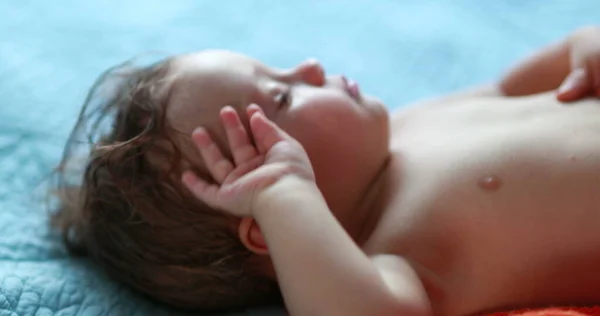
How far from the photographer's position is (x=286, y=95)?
1.00 meters

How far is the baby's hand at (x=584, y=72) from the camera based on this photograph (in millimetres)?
1073

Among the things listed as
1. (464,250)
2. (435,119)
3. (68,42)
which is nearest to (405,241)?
(464,250)

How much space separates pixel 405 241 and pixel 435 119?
0.31 meters

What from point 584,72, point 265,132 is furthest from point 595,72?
point 265,132

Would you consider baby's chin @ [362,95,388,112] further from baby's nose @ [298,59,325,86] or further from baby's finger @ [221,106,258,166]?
baby's finger @ [221,106,258,166]

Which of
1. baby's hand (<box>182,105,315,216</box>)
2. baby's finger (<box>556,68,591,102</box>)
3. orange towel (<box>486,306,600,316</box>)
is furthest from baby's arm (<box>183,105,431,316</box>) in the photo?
baby's finger (<box>556,68,591,102</box>)

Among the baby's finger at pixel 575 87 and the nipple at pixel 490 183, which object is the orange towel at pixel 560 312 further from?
the baby's finger at pixel 575 87

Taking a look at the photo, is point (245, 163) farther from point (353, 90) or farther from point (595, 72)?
point (595, 72)

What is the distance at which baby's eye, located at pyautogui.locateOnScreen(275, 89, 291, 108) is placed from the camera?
99 cm

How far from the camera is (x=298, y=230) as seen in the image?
32.3 inches

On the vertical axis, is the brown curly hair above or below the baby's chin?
below

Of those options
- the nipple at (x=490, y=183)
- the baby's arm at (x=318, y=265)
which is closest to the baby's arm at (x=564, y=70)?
the nipple at (x=490, y=183)

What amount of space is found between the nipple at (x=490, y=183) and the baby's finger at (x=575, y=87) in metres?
0.21

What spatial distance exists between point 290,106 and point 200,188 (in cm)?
16
